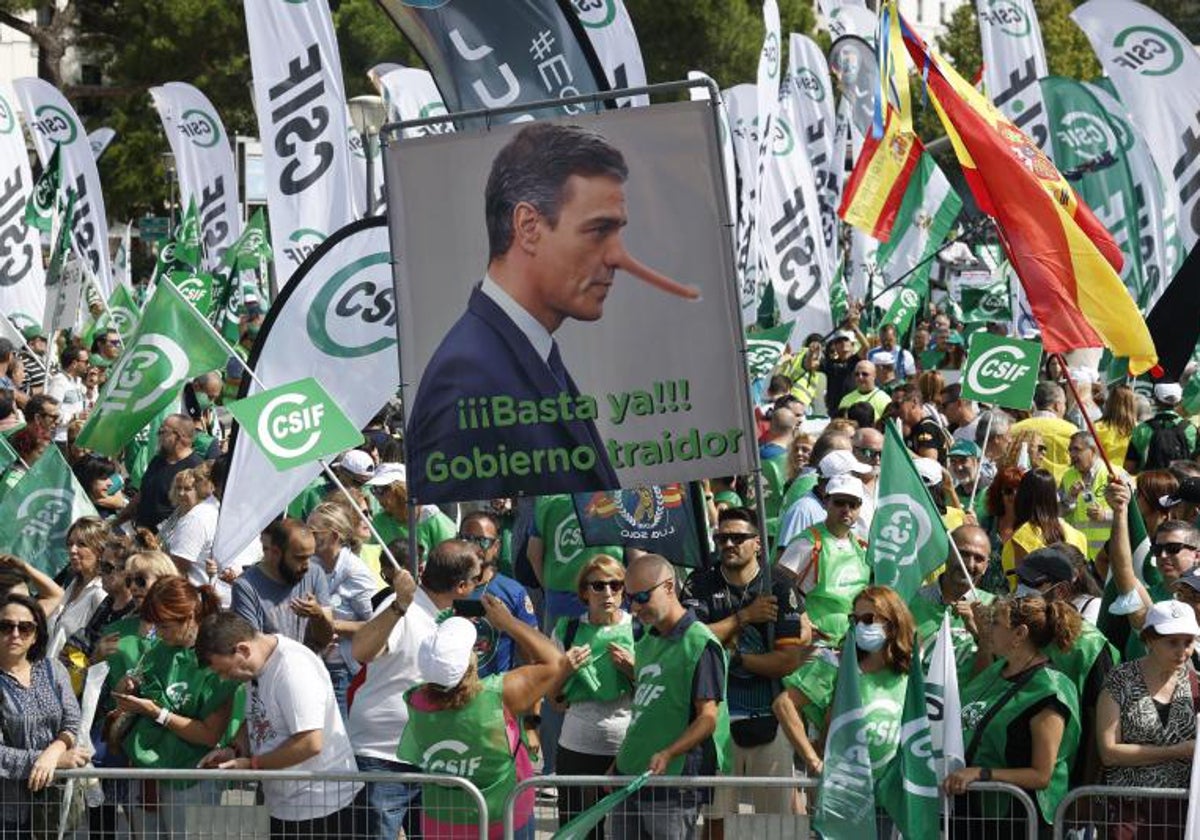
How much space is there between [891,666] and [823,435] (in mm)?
4395

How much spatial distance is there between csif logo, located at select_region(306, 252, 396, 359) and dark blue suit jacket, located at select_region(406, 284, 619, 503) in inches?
87.5

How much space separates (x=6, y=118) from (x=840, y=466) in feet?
40.4

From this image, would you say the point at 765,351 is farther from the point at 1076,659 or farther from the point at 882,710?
the point at 1076,659

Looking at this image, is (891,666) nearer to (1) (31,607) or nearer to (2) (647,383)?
(2) (647,383)

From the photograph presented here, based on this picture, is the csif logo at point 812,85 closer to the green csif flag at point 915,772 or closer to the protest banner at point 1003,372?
the protest banner at point 1003,372

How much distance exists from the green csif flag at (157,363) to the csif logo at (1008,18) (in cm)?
1013

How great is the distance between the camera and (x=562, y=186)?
25.1ft

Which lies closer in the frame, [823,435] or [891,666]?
[891,666]

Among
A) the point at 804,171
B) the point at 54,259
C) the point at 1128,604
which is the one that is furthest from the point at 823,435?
the point at 54,259

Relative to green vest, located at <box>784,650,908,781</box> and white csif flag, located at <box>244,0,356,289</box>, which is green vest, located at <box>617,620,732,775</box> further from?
white csif flag, located at <box>244,0,356,289</box>

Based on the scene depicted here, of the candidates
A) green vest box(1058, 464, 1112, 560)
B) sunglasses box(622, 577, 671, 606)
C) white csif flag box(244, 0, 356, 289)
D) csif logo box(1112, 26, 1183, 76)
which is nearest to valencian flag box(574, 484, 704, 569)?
sunglasses box(622, 577, 671, 606)

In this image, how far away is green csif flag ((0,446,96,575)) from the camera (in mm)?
10477

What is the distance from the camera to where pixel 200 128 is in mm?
23672

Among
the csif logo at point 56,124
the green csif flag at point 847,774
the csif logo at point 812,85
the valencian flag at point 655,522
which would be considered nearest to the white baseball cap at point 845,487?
the valencian flag at point 655,522
